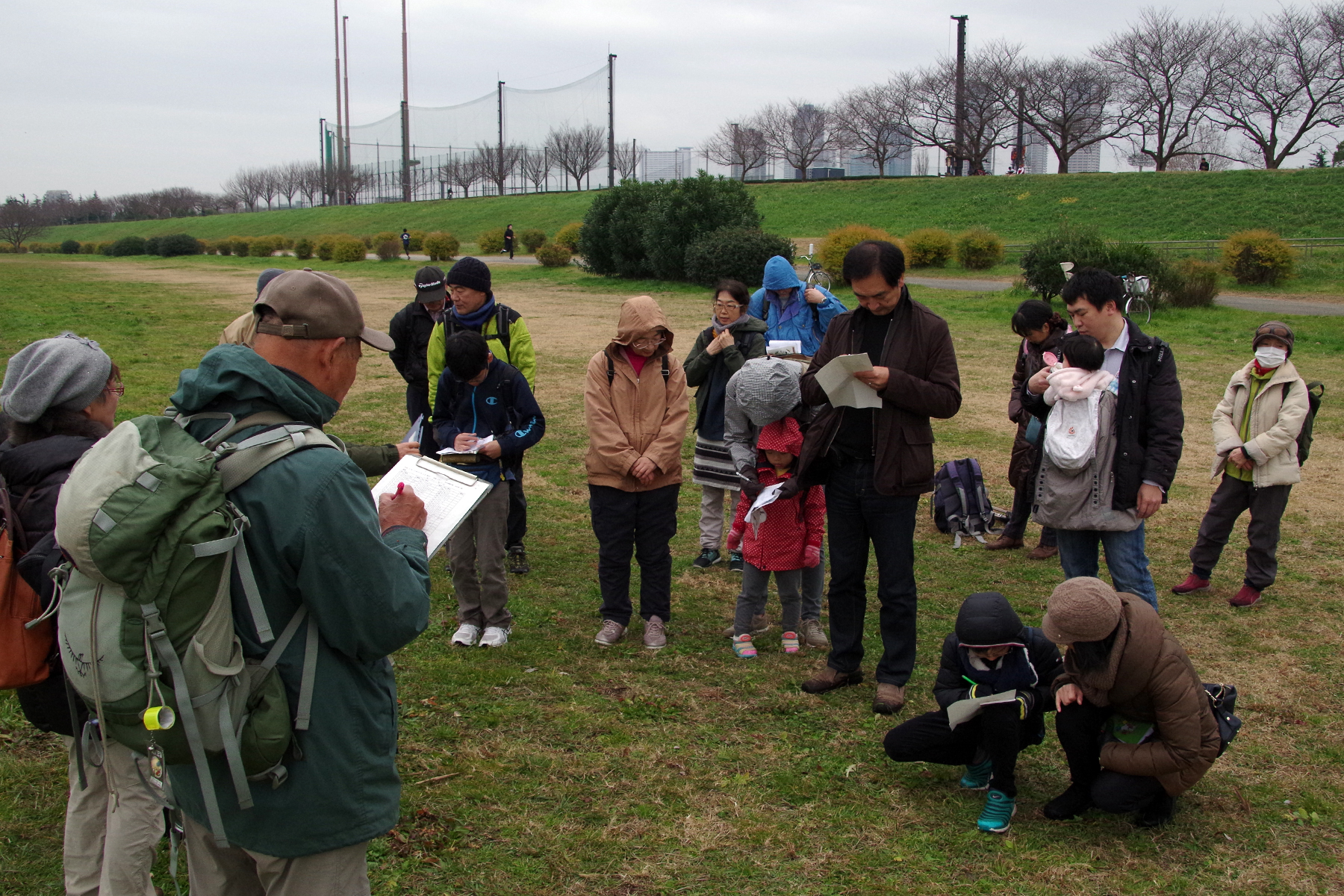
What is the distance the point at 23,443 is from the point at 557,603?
337 centimetres

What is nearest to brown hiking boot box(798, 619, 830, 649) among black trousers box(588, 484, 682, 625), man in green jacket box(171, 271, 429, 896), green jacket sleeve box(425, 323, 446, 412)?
black trousers box(588, 484, 682, 625)

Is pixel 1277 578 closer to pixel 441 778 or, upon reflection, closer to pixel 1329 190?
pixel 441 778

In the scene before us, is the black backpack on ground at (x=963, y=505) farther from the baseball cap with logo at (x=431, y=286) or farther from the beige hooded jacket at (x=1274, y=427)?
the baseball cap with logo at (x=431, y=286)

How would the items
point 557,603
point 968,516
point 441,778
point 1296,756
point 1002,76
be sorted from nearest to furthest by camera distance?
point 441,778, point 1296,756, point 557,603, point 968,516, point 1002,76

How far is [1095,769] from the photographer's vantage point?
361 cm

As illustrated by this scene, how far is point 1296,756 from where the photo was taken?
13.3 ft

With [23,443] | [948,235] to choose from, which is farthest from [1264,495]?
[948,235]

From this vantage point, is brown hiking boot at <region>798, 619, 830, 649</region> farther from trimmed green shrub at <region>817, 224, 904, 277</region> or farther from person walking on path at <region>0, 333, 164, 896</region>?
trimmed green shrub at <region>817, 224, 904, 277</region>

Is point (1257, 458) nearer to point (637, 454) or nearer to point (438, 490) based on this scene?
point (637, 454)

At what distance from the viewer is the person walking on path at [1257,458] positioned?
587cm

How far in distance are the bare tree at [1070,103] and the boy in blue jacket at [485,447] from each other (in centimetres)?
6090

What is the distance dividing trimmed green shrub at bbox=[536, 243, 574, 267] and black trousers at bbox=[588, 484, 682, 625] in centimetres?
3065

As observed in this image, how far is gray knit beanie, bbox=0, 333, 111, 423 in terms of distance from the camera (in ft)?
9.20

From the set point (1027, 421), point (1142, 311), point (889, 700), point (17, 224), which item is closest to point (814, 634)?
point (889, 700)
